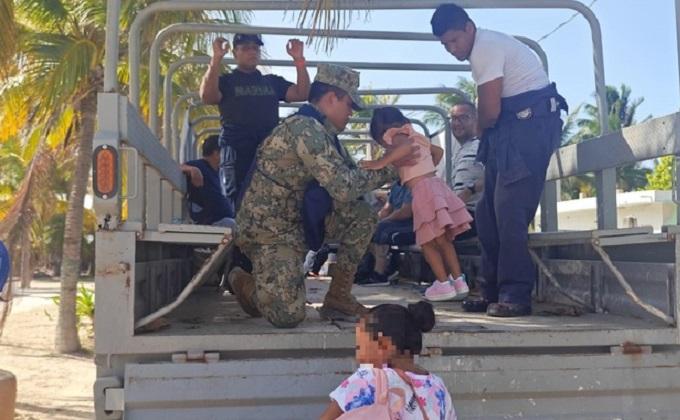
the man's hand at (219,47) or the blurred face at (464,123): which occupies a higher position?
the man's hand at (219,47)

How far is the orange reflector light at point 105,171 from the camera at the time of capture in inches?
98.0

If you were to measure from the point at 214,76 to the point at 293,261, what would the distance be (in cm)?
167

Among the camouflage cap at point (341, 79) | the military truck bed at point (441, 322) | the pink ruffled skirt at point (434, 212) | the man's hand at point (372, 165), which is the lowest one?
the military truck bed at point (441, 322)

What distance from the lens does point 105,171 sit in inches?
98.6

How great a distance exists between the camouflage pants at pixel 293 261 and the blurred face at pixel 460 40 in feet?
2.68

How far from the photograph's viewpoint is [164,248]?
11.6 feet

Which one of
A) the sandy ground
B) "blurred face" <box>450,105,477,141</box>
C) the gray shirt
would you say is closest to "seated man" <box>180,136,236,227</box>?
the gray shirt

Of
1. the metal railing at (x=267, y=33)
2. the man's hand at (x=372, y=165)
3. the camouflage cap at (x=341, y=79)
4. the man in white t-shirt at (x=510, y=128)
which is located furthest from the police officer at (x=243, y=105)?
the man's hand at (x=372, y=165)

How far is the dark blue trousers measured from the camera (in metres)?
3.38

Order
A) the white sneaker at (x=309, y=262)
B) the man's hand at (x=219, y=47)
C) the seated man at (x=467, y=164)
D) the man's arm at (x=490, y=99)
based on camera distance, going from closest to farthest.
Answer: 1. the man's arm at (x=490, y=99)
2. the man's hand at (x=219, y=47)
3. the seated man at (x=467, y=164)
4. the white sneaker at (x=309, y=262)

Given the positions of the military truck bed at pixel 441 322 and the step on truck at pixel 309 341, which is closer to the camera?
the step on truck at pixel 309 341

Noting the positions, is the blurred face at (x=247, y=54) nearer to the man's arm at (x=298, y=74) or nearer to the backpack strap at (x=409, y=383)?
the man's arm at (x=298, y=74)

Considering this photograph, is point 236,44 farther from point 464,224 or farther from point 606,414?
point 606,414

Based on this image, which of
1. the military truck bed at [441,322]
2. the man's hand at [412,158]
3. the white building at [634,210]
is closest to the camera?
the military truck bed at [441,322]
